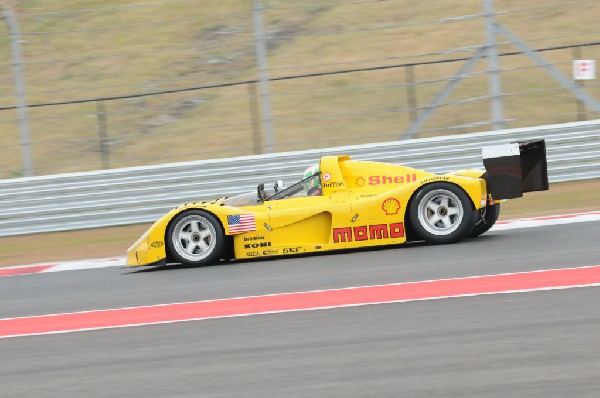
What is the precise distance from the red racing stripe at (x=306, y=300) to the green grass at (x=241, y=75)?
9555mm

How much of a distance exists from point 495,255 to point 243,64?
14391mm

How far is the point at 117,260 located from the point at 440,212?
386 cm

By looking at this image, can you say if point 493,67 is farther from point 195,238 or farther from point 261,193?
point 195,238

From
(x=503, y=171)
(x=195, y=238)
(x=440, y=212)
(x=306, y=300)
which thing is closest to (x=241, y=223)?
(x=195, y=238)

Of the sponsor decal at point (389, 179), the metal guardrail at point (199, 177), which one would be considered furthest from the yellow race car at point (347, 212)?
the metal guardrail at point (199, 177)

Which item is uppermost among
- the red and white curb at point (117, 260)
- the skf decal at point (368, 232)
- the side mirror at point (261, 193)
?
the side mirror at point (261, 193)

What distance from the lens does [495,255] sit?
8.86 meters

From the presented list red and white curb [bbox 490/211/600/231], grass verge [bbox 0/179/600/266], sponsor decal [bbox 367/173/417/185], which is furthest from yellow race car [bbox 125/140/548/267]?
grass verge [bbox 0/179/600/266]

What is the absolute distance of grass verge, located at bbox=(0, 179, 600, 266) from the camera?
40.3 ft

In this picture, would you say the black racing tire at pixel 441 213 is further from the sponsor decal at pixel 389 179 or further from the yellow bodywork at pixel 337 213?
the sponsor decal at pixel 389 179

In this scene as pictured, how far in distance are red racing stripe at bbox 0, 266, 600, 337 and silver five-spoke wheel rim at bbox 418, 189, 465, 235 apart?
1628 mm

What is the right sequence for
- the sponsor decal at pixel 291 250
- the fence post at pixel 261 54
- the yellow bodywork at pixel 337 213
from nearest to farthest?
the yellow bodywork at pixel 337 213 < the sponsor decal at pixel 291 250 < the fence post at pixel 261 54

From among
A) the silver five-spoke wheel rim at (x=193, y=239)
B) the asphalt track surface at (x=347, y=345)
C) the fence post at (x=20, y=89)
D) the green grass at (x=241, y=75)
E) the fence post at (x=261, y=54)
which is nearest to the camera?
the asphalt track surface at (x=347, y=345)

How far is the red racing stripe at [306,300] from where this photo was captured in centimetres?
736
